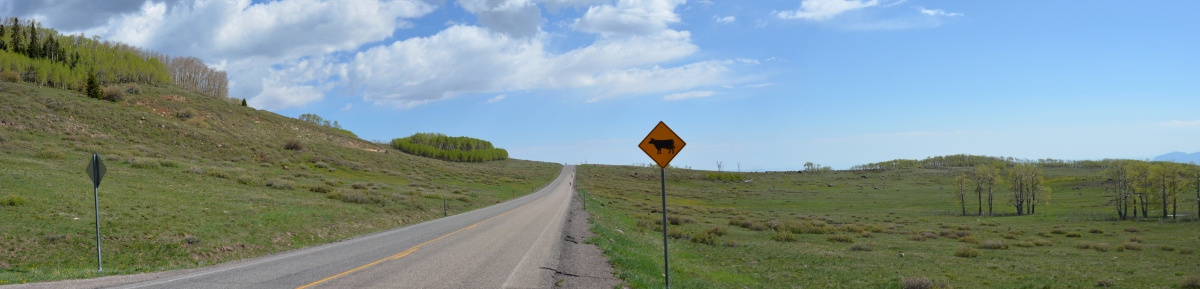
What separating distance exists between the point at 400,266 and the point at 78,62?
170279 millimetres

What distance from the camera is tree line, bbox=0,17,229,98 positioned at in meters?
107

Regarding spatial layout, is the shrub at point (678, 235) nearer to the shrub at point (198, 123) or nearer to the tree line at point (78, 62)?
the shrub at point (198, 123)

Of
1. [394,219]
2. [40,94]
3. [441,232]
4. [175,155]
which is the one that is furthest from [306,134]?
[441,232]

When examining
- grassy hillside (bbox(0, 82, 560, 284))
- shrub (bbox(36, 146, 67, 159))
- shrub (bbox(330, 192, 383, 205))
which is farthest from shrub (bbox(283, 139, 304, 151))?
shrub (bbox(330, 192, 383, 205))

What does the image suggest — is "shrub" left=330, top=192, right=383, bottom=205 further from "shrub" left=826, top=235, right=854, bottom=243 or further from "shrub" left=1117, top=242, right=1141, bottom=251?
"shrub" left=1117, top=242, right=1141, bottom=251

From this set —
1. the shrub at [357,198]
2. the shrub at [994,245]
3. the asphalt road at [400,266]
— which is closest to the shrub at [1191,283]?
the shrub at [994,245]

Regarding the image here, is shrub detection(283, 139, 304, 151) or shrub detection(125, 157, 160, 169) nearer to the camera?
shrub detection(125, 157, 160, 169)

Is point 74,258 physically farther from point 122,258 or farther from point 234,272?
point 234,272

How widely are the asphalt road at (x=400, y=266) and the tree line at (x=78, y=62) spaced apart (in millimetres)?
106873

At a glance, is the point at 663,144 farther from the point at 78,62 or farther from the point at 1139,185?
the point at 78,62

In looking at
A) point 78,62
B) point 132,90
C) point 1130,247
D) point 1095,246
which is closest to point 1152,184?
point 1130,247

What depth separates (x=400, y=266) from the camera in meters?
14.4

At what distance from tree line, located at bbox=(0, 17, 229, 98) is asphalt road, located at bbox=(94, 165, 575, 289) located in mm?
106873

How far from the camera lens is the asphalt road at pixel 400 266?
11.9 metres
